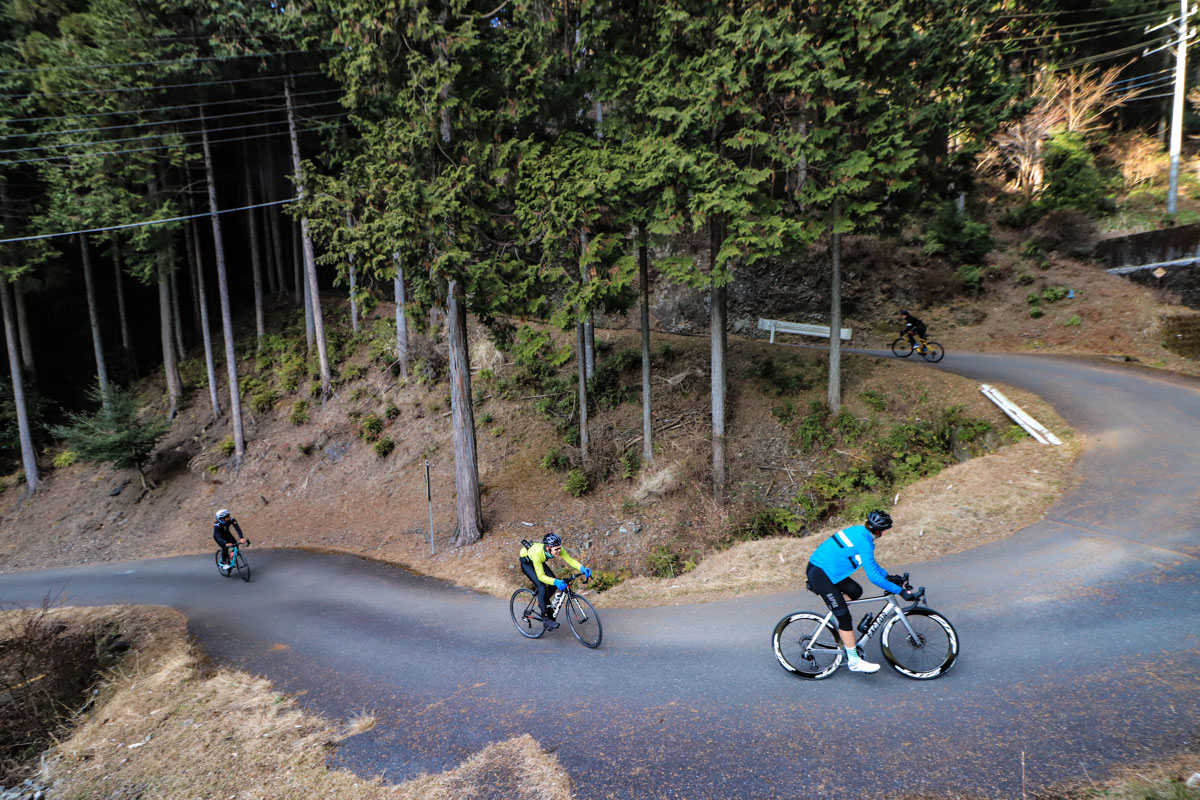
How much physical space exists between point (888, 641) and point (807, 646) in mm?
850

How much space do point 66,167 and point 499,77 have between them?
16644 millimetres

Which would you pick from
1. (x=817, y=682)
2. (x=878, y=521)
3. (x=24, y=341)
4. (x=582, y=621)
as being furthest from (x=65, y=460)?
(x=878, y=521)

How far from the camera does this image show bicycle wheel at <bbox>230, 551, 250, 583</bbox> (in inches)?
496

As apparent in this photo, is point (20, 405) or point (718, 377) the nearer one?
point (718, 377)

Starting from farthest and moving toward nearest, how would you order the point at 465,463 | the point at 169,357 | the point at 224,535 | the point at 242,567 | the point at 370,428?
the point at 169,357
the point at 370,428
the point at 465,463
the point at 242,567
the point at 224,535

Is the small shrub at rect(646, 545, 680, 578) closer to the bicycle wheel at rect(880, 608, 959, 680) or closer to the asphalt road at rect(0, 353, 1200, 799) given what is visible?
the asphalt road at rect(0, 353, 1200, 799)

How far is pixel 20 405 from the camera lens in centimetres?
2036

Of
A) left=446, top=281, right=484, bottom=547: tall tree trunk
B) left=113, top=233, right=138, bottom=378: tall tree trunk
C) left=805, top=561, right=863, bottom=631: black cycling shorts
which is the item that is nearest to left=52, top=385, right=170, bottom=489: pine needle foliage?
left=113, top=233, right=138, bottom=378: tall tree trunk

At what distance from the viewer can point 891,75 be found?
463 inches

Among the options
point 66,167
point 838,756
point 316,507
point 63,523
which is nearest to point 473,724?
point 838,756

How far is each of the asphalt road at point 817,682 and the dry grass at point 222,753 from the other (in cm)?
25

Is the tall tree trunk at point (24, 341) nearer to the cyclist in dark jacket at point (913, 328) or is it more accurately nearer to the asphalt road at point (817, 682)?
the asphalt road at point (817, 682)

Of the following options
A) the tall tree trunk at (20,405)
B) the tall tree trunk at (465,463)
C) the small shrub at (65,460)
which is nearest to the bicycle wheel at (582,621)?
the tall tree trunk at (465,463)

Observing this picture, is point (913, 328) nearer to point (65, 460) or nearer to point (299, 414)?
point (299, 414)
